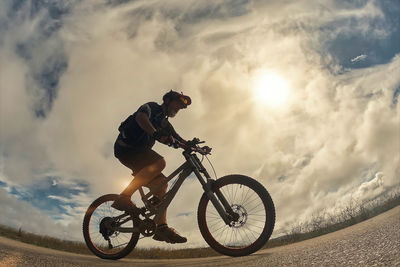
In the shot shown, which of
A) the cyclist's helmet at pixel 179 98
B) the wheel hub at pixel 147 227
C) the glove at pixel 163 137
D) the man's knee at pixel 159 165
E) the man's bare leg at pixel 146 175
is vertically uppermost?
the cyclist's helmet at pixel 179 98

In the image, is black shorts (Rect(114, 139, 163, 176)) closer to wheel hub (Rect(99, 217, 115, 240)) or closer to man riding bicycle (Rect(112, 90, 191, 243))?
man riding bicycle (Rect(112, 90, 191, 243))

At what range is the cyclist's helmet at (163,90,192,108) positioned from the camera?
4691mm

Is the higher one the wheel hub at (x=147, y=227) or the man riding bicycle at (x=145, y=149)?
the man riding bicycle at (x=145, y=149)

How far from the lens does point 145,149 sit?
487cm

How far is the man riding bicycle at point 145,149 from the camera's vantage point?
467 centimetres

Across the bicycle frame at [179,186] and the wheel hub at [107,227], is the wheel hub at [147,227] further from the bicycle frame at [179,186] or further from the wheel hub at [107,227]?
the wheel hub at [107,227]

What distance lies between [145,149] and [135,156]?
203 millimetres

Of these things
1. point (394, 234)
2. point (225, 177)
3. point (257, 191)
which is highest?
point (225, 177)

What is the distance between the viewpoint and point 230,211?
3.96 m

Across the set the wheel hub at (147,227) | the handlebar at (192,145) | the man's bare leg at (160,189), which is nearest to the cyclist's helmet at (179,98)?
the handlebar at (192,145)

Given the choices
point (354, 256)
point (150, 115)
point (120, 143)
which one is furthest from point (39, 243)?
point (354, 256)

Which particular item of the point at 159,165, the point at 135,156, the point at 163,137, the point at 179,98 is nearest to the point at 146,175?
the point at 159,165

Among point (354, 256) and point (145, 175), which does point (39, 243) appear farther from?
point (354, 256)

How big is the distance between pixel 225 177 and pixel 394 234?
2072mm
